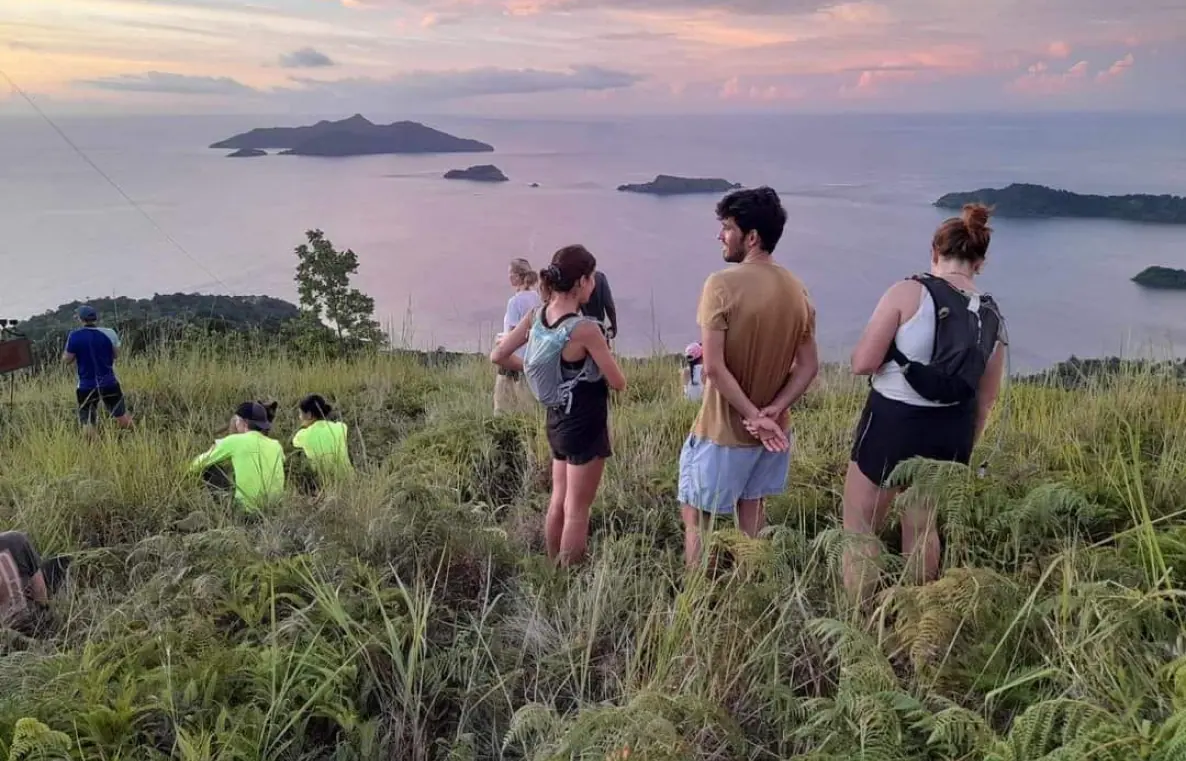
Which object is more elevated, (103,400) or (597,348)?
(597,348)

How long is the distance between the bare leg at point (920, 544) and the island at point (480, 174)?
155 feet

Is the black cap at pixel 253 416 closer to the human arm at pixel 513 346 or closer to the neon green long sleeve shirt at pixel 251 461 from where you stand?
the neon green long sleeve shirt at pixel 251 461

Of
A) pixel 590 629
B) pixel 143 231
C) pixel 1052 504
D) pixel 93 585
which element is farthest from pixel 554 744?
pixel 143 231

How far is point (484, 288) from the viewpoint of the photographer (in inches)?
814

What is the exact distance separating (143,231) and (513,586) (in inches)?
1064

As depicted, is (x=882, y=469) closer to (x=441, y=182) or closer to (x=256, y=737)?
(x=256, y=737)

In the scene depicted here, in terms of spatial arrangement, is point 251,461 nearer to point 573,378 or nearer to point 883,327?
point 573,378

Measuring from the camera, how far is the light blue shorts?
376 centimetres

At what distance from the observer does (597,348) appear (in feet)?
13.2

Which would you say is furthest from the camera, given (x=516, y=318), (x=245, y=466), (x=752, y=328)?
(x=516, y=318)

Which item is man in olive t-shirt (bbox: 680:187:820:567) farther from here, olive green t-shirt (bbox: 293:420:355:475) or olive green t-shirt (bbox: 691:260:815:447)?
olive green t-shirt (bbox: 293:420:355:475)

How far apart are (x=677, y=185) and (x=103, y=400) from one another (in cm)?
2884

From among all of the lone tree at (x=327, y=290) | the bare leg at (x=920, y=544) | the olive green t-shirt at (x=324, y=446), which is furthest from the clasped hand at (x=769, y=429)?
the lone tree at (x=327, y=290)

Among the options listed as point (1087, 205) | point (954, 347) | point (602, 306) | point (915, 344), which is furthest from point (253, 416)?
point (1087, 205)
